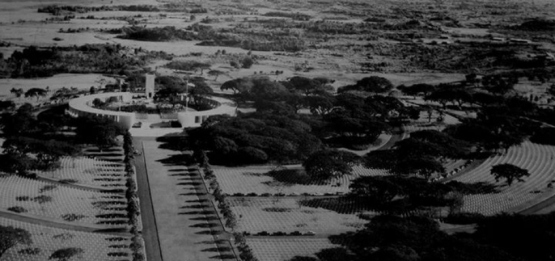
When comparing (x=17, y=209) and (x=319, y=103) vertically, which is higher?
(x=319, y=103)

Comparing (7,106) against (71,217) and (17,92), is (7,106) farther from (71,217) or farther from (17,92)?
(71,217)

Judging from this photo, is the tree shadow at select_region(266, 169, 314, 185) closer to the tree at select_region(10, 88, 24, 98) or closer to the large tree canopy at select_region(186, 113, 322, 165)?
the large tree canopy at select_region(186, 113, 322, 165)

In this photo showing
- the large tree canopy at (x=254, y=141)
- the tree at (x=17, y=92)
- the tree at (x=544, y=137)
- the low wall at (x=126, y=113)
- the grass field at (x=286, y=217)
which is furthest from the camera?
the tree at (x=17, y=92)

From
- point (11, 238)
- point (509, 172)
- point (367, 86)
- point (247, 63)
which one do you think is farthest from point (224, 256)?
point (247, 63)

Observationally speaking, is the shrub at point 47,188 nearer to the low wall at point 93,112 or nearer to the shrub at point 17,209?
the shrub at point 17,209

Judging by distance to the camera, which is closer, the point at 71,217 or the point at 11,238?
the point at 11,238

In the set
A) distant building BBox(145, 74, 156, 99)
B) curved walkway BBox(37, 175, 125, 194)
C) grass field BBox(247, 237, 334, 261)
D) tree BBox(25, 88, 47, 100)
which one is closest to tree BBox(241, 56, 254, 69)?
distant building BBox(145, 74, 156, 99)

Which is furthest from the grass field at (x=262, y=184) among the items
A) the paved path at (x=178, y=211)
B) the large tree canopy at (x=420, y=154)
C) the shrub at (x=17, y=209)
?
the shrub at (x=17, y=209)
